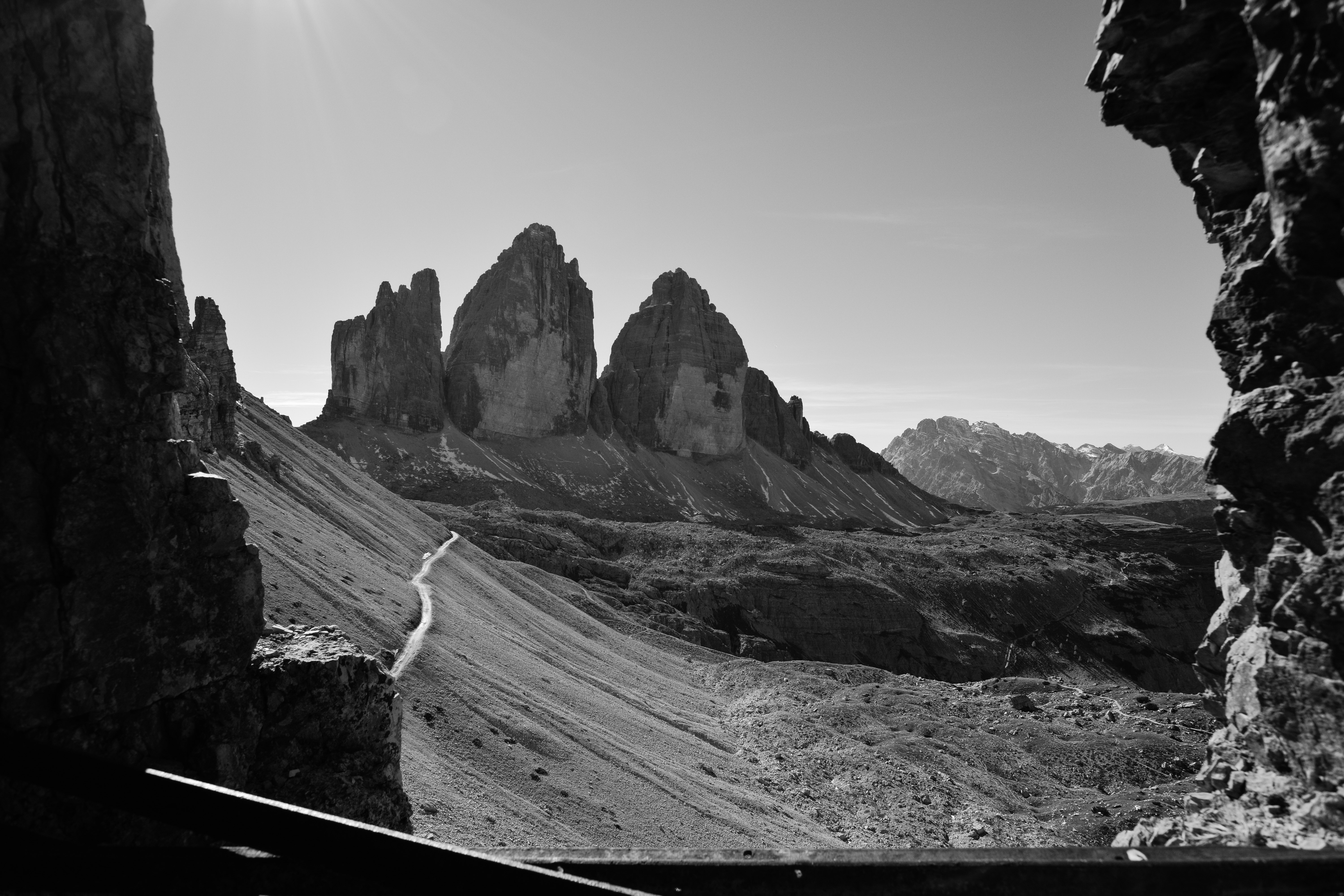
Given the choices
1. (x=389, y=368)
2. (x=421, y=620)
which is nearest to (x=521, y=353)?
(x=389, y=368)

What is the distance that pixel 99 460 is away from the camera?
791 cm

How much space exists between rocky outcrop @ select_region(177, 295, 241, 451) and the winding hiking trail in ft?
38.8

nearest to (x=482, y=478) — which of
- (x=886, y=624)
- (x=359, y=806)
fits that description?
(x=886, y=624)

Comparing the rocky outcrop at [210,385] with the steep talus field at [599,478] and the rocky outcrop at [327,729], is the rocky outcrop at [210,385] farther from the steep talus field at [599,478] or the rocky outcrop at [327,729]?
the steep talus field at [599,478]

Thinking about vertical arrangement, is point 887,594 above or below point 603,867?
below

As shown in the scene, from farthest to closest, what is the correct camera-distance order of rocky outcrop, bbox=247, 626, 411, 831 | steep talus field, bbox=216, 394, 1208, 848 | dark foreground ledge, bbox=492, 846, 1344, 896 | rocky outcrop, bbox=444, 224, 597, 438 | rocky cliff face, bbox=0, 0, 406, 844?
rocky outcrop, bbox=444, 224, 597, 438, steep talus field, bbox=216, 394, 1208, 848, rocky outcrop, bbox=247, 626, 411, 831, rocky cliff face, bbox=0, 0, 406, 844, dark foreground ledge, bbox=492, 846, 1344, 896

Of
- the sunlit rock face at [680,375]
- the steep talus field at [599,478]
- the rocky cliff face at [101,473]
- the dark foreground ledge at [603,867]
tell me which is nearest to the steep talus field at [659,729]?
the rocky cliff face at [101,473]

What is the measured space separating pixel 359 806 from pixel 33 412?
6661 millimetres

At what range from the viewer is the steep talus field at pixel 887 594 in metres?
74.9

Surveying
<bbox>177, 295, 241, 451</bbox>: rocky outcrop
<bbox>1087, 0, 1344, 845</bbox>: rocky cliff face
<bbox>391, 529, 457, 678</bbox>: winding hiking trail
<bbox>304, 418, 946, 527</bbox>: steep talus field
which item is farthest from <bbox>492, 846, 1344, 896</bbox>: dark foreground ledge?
<bbox>304, 418, 946, 527</bbox>: steep talus field

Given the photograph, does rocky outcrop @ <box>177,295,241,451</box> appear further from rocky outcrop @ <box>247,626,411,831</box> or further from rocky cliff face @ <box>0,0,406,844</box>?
rocky cliff face @ <box>0,0,406,844</box>

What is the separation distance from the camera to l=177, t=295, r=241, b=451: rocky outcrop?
127 ft

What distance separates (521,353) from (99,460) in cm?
14168

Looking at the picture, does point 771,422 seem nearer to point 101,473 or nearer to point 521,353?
point 521,353
